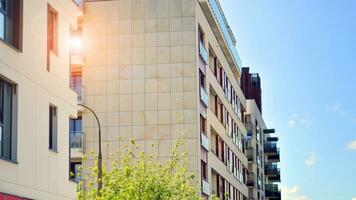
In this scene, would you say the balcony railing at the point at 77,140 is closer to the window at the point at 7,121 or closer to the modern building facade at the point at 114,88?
the modern building facade at the point at 114,88

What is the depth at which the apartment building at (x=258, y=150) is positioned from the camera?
8281 cm

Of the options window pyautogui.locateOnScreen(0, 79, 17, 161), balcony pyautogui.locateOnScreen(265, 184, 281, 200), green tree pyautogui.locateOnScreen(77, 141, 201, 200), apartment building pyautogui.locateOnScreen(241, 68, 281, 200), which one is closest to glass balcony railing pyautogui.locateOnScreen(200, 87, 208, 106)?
green tree pyautogui.locateOnScreen(77, 141, 201, 200)

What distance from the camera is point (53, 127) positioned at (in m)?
25.3

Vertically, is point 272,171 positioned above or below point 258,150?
below

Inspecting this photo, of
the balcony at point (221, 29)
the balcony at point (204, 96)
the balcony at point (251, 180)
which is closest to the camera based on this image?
the balcony at point (204, 96)

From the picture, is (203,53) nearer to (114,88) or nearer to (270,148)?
(114,88)

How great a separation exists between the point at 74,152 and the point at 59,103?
21.7 meters

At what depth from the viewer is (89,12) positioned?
48.7 m

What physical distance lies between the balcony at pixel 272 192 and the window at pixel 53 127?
7443 cm

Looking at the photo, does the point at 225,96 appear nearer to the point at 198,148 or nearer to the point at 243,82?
the point at 198,148

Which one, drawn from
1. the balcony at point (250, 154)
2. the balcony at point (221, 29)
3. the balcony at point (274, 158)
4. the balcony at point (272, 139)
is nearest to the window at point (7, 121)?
the balcony at point (221, 29)

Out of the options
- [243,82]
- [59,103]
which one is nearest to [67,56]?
[59,103]

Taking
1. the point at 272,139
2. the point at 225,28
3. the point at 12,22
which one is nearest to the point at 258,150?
the point at 272,139

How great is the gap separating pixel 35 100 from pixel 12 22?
7.55 ft
